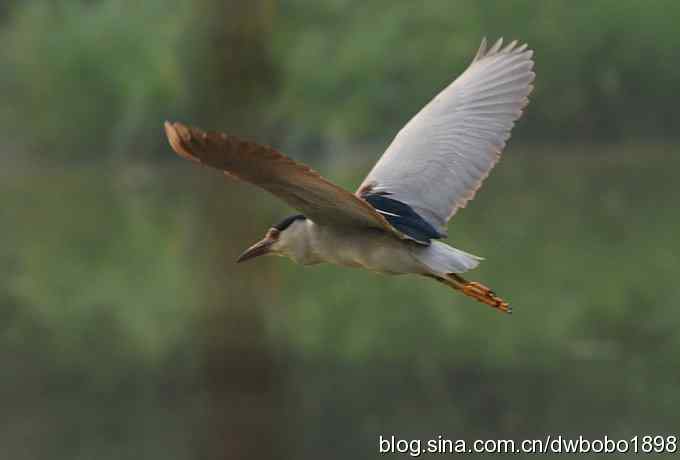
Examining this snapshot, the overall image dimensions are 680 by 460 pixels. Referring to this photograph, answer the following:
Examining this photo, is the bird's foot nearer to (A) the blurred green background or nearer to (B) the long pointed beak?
(B) the long pointed beak

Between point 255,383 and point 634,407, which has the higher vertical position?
point 255,383

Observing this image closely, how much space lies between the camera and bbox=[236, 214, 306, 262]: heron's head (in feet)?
11.4

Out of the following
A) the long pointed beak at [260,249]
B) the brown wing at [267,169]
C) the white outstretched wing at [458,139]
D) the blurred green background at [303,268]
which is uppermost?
the blurred green background at [303,268]

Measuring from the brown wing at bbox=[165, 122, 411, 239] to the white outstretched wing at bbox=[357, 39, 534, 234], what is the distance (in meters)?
0.55

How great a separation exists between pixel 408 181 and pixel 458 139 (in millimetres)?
215

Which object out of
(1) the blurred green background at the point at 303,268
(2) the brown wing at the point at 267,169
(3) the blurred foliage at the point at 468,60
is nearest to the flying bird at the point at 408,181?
(2) the brown wing at the point at 267,169

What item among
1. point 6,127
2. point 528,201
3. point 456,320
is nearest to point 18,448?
point 456,320

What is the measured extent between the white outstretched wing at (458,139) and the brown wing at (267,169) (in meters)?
0.55

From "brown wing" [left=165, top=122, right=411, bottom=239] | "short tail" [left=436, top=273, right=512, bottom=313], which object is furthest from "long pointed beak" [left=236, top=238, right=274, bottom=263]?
"short tail" [left=436, top=273, right=512, bottom=313]

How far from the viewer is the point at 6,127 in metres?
17.0

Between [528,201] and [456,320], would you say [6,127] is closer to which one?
[528,201]

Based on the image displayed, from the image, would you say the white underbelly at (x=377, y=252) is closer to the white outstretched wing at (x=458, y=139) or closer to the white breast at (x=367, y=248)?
the white breast at (x=367, y=248)

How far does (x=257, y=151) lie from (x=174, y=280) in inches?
325

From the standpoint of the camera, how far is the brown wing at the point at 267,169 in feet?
9.27
